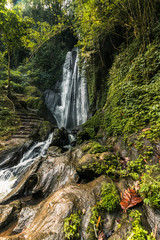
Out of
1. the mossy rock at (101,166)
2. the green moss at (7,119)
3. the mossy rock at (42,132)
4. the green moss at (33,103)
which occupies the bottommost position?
the mossy rock at (101,166)

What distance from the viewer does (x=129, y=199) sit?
6.61 ft

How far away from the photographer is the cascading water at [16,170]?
4537 millimetres

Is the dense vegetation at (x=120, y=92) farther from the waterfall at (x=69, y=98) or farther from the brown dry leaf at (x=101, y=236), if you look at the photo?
the waterfall at (x=69, y=98)

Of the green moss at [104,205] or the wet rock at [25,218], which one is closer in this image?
the green moss at [104,205]

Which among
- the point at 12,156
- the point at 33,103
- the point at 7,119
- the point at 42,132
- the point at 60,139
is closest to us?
the point at 12,156

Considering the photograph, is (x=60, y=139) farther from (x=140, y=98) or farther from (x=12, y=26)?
(x=12, y=26)

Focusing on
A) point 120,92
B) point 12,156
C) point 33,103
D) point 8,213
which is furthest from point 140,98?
point 33,103

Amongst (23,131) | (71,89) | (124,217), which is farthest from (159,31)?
(71,89)

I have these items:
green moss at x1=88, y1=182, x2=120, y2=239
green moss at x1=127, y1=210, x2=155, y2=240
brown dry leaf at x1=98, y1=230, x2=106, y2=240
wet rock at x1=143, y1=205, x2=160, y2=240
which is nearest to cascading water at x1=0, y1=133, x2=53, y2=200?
green moss at x1=88, y1=182, x2=120, y2=239

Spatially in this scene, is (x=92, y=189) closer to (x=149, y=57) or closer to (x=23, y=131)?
(x=149, y=57)

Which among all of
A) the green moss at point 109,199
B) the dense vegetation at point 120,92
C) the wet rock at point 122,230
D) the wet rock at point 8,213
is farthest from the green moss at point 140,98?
the wet rock at point 8,213

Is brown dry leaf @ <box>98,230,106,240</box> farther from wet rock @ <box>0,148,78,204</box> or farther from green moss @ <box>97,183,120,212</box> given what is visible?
wet rock @ <box>0,148,78,204</box>

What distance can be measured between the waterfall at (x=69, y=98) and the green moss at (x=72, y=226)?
12.3 m

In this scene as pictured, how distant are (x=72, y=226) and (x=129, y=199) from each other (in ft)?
3.63
